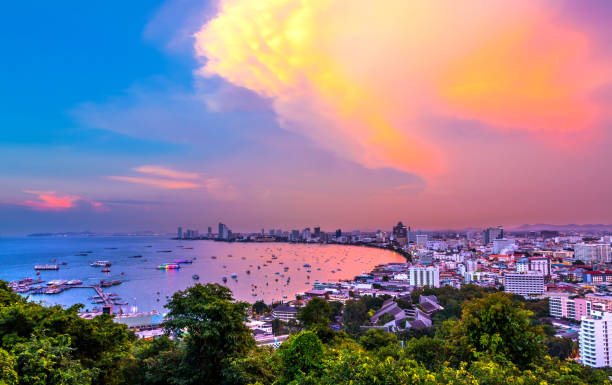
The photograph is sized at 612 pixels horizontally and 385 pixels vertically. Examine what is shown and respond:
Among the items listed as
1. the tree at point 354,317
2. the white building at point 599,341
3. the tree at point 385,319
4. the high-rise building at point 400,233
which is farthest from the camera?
the high-rise building at point 400,233

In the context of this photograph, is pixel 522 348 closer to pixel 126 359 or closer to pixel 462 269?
pixel 126 359

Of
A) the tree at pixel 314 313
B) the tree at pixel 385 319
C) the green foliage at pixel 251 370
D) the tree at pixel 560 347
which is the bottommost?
the tree at pixel 385 319

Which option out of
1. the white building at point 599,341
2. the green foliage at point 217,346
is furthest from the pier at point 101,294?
the white building at point 599,341

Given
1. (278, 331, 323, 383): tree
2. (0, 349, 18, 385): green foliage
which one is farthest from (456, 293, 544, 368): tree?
(0, 349, 18, 385): green foliage

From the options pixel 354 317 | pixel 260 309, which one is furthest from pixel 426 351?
pixel 260 309

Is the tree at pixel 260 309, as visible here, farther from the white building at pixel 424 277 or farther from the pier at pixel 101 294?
the white building at pixel 424 277

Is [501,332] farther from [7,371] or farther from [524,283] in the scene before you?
[524,283]

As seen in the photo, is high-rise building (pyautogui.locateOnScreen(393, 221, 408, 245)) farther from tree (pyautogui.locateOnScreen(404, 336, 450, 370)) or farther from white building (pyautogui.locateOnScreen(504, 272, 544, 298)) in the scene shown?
tree (pyautogui.locateOnScreen(404, 336, 450, 370))
